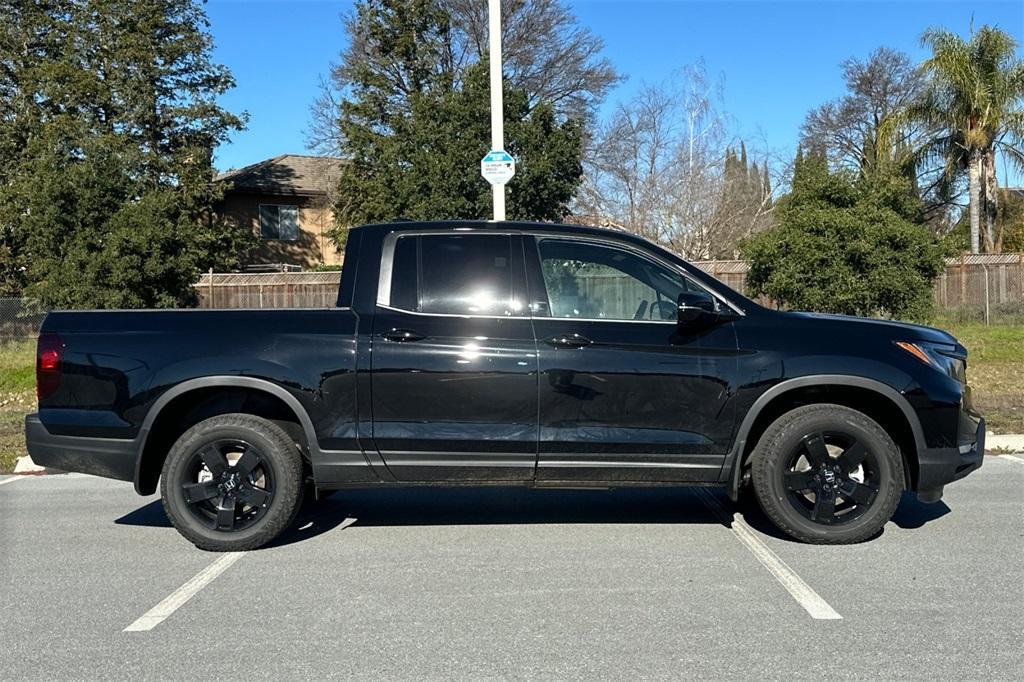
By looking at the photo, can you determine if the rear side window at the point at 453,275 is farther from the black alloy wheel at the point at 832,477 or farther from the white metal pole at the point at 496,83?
the white metal pole at the point at 496,83

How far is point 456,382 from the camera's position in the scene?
5.47 metres

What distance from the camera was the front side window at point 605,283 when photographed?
5.64 metres

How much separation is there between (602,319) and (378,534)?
2.14 m

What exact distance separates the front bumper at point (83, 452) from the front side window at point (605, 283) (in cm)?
271

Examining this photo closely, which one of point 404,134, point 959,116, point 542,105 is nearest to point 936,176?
point 959,116

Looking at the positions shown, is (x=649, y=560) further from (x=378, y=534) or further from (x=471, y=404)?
(x=378, y=534)

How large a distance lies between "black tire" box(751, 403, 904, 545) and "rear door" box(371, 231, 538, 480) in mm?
1453

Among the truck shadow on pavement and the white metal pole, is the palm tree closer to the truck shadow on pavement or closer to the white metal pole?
the white metal pole

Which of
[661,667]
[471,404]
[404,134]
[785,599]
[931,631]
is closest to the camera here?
[661,667]

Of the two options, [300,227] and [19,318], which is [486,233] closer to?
[19,318]

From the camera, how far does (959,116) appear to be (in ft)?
78.1

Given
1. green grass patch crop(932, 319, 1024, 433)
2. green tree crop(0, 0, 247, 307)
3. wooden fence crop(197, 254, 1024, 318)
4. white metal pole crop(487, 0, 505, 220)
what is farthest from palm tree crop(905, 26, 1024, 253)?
green tree crop(0, 0, 247, 307)

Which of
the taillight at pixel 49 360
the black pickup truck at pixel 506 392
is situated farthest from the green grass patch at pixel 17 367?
the black pickup truck at pixel 506 392

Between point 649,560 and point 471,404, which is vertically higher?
point 471,404
